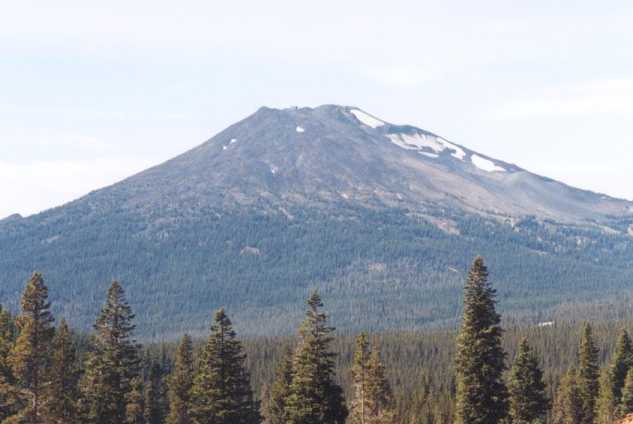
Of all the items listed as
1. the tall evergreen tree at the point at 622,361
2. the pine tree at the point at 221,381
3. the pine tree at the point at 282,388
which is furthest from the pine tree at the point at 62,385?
the tall evergreen tree at the point at 622,361

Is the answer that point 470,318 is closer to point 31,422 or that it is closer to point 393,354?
point 31,422

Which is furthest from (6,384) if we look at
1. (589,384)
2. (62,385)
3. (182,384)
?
(589,384)

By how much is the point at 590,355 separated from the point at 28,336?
4802 cm

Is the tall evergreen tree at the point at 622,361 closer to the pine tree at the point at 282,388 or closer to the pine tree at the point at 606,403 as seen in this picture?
the pine tree at the point at 606,403

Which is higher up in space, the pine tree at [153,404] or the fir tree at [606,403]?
the fir tree at [606,403]

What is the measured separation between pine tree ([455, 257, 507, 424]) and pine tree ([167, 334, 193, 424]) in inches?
1094

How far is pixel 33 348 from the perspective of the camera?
2048 inches

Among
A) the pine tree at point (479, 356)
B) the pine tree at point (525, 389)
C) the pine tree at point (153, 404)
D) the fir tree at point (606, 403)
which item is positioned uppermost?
the pine tree at point (479, 356)

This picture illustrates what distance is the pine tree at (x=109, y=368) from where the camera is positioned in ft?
189

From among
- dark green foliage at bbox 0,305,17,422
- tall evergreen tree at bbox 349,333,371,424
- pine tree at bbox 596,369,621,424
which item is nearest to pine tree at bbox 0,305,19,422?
dark green foliage at bbox 0,305,17,422

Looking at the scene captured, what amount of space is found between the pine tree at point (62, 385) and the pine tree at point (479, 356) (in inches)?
817

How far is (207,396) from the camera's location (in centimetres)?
5462

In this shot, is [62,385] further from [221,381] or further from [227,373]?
[227,373]

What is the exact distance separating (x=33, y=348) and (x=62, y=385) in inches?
171
